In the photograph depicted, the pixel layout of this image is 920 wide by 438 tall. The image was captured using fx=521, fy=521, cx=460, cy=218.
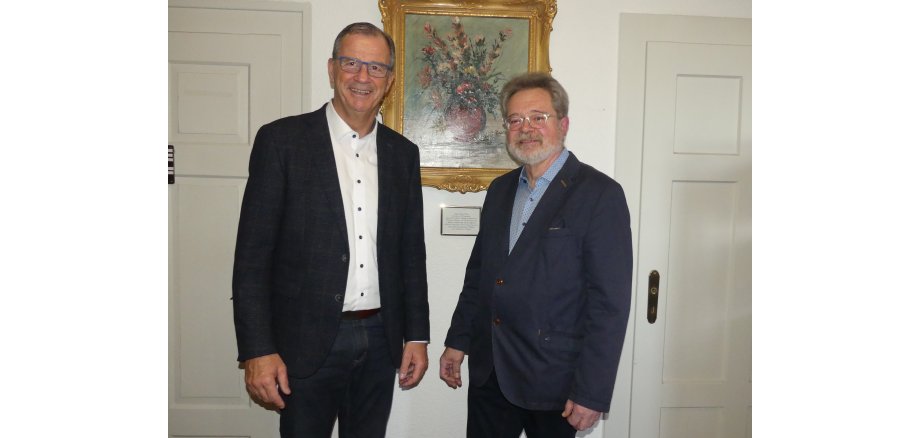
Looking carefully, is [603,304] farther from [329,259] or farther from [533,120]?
[329,259]

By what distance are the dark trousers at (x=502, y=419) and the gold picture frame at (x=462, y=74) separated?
0.88m

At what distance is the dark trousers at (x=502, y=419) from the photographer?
1.66 m

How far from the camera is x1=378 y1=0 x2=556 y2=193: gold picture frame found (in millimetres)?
2246

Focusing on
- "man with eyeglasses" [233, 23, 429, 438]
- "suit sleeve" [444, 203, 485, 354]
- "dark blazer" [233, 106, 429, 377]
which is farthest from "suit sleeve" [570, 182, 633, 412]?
"dark blazer" [233, 106, 429, 377]

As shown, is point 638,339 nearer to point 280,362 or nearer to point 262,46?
point 280,362

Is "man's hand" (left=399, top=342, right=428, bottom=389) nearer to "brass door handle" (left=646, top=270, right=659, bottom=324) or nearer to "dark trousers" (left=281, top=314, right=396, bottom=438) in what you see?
"dark trousers" (left=281, top=314, right=396, bottom=438)

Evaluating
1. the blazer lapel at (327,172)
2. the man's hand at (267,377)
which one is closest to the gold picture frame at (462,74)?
the blazer lapel at (327,172)

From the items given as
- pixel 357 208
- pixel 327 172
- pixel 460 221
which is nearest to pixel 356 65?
pixel 327 172

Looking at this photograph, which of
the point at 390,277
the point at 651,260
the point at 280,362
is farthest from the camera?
the point at 651,260

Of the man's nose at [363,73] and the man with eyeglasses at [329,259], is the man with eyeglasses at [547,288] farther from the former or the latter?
the man's nose at [363,73]

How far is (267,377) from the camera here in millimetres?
1551


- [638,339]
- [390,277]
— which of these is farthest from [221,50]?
[638,339]

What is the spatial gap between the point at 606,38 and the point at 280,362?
1.89m

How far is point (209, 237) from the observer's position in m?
2.27
